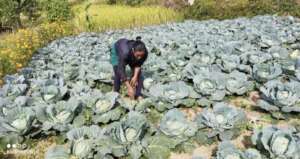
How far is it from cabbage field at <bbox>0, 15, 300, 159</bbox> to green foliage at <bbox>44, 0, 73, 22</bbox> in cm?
1266

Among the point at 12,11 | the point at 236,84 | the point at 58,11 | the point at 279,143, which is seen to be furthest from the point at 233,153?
the point at 12,11

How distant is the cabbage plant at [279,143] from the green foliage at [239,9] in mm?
16407

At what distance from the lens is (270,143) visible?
4.24 m

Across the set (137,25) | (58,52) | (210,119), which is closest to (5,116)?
(210,119)

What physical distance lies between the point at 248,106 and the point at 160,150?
2.32 meters

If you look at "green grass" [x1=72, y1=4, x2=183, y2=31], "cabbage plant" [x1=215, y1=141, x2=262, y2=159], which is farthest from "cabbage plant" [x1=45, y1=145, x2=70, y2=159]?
"green grass" [x1=72, y1=4, x2=183, y2=31]

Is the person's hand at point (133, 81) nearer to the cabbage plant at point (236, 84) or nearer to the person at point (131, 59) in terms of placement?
the person at point (131, 59)

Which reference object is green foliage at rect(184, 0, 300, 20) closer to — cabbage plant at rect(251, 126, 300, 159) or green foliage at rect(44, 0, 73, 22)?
green foliage at rect(44, 0, 73, 22)

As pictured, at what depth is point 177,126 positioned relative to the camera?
497 centimetres

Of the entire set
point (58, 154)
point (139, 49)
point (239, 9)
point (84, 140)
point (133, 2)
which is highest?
point (133, 2)

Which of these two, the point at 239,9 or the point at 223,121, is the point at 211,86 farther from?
the point at 239,9

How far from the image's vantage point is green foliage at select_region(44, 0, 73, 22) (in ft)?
69.5

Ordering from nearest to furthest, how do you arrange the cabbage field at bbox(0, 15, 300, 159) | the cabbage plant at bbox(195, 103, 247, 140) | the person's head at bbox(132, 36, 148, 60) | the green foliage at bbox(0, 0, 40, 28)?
the cabbage field at bbox(0, 15, 300, 159), the cabbage plant at bbox(195, 103, 247, 140), the person's head at bbox(132, 36, 148, 60), the green foliage at bbox(0, 0, 40, 28)

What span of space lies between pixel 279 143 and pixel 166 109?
224cm
